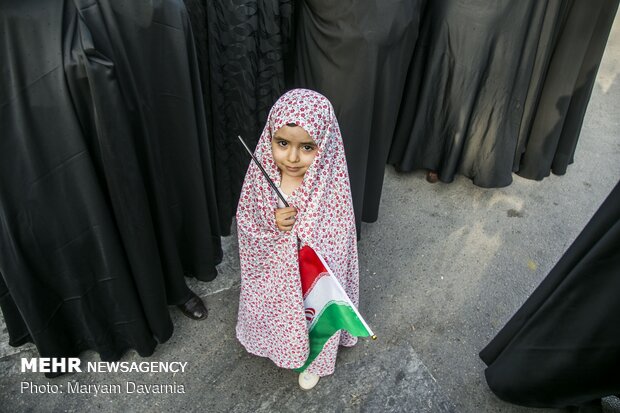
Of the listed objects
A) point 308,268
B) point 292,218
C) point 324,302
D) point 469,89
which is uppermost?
point 292,218

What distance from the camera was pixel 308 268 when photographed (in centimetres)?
183

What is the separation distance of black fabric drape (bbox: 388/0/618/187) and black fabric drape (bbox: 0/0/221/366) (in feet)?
6.00

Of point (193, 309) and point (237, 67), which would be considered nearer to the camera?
point (237, 67)

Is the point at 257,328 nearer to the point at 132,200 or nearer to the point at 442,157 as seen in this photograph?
the point at 132,200

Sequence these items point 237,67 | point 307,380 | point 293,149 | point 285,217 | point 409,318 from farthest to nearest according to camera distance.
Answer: point 409,318, point 237,67, point 307,380, point 285,217, point 293,149

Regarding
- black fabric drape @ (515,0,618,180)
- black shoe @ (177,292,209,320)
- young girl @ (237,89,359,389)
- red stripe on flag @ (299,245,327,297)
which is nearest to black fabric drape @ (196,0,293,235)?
black shoe @ (177,292,209,320)

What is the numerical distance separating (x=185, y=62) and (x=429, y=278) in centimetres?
192

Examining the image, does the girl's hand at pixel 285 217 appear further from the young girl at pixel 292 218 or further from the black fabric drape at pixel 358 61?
the black fabric drape at pixel 358 61

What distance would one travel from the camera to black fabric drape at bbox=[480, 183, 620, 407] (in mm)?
1667

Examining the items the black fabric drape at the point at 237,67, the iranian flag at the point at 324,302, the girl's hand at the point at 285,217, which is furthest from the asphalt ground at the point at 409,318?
the girl's hand at the point at 285,217

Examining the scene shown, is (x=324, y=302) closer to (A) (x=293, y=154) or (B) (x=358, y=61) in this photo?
(A) (x=293, y=154)

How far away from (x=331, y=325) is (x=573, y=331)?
0.96m

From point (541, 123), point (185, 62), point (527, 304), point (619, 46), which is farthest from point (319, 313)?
point (619, 46)

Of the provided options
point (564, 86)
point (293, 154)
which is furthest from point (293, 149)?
point (564, 86)
